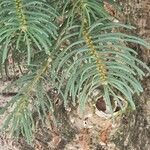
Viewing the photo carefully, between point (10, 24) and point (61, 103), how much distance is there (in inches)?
21.2

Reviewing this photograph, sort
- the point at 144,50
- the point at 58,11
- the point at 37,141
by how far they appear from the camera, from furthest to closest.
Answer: the point at 37,141 → the point at 144,50 → the point at 58,11

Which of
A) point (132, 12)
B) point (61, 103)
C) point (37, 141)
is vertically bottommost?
point (37, 141)

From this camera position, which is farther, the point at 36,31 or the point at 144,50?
the point at 144,50

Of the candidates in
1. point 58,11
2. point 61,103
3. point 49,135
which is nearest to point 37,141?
point 49,135

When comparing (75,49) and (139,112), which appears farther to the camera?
(139,112)

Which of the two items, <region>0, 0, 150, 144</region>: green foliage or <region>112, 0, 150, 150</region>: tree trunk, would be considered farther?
<region>112, 0, 150, 150</region>: tree trunk

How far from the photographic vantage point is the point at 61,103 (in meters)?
1.19

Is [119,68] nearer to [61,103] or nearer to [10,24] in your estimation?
[10,24]

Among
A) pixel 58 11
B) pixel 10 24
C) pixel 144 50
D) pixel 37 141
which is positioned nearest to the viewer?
pixel 10 24

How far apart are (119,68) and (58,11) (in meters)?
0.23

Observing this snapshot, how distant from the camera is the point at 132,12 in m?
1.15

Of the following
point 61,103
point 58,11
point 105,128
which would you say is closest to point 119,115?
point 105,128

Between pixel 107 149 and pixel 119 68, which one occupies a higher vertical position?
pixel 119 68

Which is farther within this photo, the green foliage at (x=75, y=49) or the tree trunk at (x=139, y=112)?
the tree trunk at (x=139, y=112)
